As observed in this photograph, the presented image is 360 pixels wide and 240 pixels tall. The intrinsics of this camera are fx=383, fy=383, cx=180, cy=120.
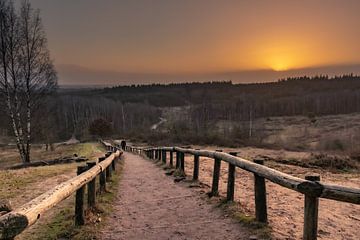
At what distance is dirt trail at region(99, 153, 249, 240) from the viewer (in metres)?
6.60

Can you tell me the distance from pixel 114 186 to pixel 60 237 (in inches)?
218

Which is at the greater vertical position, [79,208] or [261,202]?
[261,202]

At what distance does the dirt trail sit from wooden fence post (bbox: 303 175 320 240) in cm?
125

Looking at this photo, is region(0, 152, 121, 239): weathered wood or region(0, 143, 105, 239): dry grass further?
region(0, 143, 105, 239): dry grass

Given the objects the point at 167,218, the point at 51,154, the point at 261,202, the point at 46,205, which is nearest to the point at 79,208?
the point at 167,218

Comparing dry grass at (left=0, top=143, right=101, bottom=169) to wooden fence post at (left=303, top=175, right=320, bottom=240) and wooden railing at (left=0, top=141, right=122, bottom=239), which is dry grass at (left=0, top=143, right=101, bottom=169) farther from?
wooden fence post at (left=303, top=175, right=320, bottom=240)

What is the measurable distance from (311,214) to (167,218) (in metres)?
3.39

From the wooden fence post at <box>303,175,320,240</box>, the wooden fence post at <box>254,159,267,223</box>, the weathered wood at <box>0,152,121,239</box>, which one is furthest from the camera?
the wooden fence post at <box>254,159,267,223</box>

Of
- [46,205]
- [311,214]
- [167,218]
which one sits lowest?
[167,218]

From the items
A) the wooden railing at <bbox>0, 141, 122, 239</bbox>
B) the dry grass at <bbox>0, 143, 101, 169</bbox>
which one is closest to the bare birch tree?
the dry grass at <bbox>0, 143, 101, 169</bbox>

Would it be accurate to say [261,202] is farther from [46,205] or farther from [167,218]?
[46,205]

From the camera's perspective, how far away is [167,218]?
7.79m

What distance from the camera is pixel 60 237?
646 cm

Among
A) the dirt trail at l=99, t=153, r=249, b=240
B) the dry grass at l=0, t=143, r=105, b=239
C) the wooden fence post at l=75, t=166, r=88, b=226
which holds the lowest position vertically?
the dry grass at l=0, t=143, r=105, b=239
